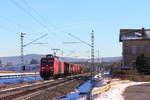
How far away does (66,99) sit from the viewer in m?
22.4

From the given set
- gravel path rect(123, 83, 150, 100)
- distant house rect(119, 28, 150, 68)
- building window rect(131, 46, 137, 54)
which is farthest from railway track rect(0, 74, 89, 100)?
building window rect(131, 46, 137, 54)

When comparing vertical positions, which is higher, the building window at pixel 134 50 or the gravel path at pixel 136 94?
the building window at pixel 134 50

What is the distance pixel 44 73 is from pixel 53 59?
2845 mm

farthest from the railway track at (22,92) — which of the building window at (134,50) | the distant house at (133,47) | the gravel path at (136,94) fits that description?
the building window at (134,50)

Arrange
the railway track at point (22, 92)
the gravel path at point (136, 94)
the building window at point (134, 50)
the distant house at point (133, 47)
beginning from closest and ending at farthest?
the railway track at point (22, 92) → the gravel path at point (136, 94) → the distant house at point (133, 47) → the building window at point (134, 50)

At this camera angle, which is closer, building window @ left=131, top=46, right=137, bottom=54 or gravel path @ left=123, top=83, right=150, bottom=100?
gravel path @ left=123, top=83, right=150, bottom=100

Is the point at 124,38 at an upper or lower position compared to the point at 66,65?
upper

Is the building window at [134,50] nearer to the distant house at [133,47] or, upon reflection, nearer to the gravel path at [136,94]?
the distant house at [133,47]

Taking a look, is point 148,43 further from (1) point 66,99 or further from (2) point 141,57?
(1) point 66,99

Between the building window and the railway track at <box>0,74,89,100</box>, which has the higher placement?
the building window

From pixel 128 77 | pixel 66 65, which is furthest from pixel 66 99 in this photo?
pixel 66 65

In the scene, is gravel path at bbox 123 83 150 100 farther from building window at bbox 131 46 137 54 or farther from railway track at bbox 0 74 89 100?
building window at bbox 131 46 137 54

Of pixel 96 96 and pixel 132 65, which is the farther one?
pixel 132 65

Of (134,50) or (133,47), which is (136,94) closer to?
(134,50)
